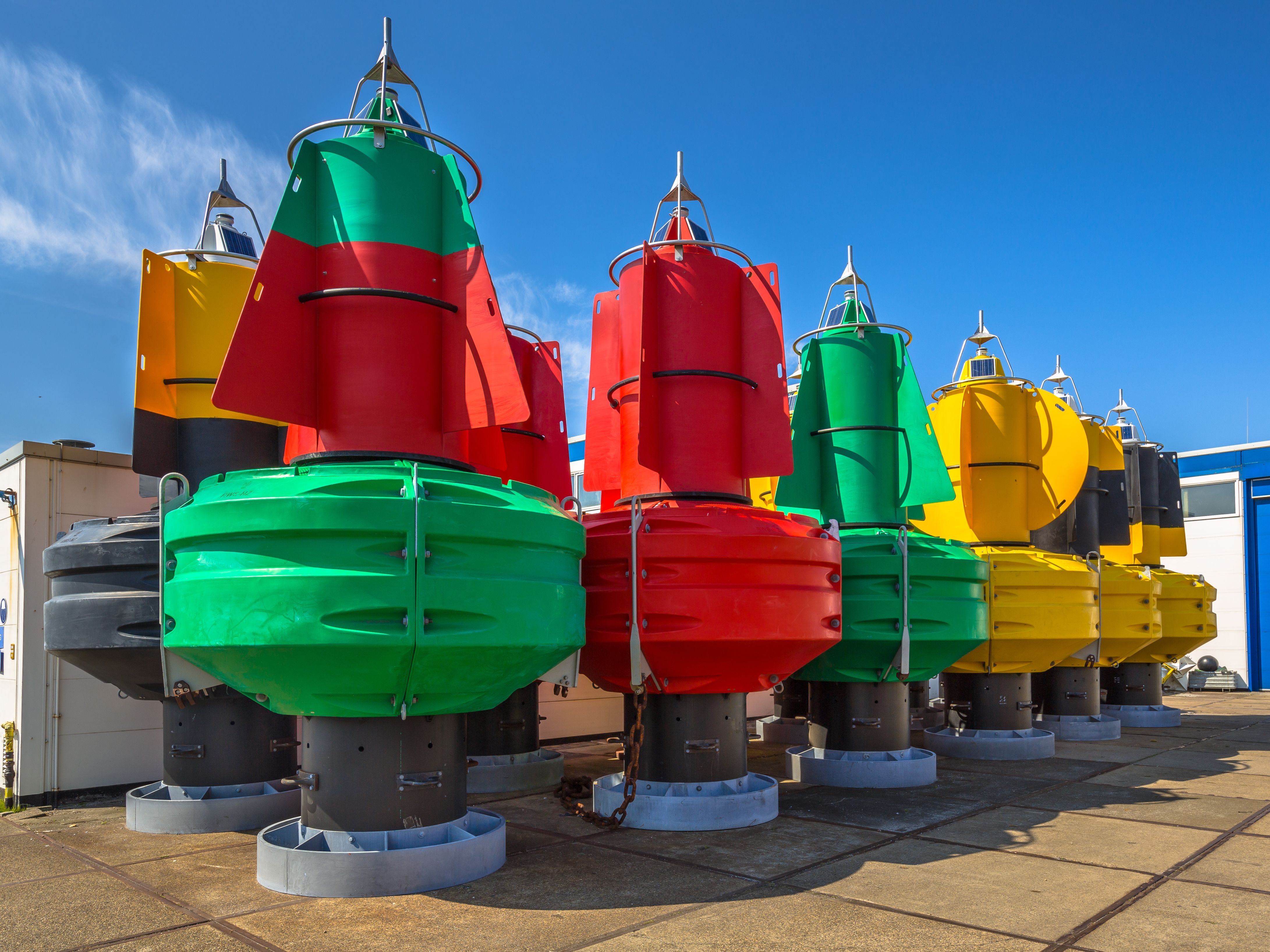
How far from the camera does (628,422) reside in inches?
283

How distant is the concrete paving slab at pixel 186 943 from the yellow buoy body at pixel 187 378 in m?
3.33

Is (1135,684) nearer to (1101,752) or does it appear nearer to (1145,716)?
(1145,716)

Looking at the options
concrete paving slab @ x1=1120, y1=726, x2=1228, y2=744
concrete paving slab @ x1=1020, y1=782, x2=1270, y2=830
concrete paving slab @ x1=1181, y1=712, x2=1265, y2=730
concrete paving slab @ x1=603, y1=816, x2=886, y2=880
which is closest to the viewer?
concrete paving slab @ x1=603, y1=816, x2=886, y2=880

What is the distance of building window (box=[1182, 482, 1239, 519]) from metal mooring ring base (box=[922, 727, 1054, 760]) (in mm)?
15832

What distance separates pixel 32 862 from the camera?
5648 millimetres

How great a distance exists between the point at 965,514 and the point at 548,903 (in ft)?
23.5

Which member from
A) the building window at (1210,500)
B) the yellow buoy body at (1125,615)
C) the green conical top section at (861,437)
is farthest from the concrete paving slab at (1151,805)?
the building window at (1210,500)

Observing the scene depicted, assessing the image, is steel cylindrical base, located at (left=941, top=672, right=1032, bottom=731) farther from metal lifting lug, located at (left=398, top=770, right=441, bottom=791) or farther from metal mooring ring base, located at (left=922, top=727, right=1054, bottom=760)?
metal lifting lug, located at (left=398, top=770, right=441, bottom=791)

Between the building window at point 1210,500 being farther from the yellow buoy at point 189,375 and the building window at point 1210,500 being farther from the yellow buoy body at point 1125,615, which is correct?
the yellow buoy at point 189,375

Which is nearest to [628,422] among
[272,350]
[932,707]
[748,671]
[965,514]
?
[748,671]

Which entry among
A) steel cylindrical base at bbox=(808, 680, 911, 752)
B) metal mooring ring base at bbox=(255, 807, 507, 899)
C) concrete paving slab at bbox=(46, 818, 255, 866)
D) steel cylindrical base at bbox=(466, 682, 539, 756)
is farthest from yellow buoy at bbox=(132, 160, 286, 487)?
steel cylindrical base at bbox=(808, 680, 911, 752)

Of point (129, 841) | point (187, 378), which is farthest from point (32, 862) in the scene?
point (187, 378)

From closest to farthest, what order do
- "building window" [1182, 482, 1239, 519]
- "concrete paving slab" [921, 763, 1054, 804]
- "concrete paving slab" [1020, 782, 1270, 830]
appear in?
"concrete paving slab" [1020, 782, 1270, 830], "concrete paving slab" [921, 763, 1054, 804], "building window" [1182, 482, 1239, 519]

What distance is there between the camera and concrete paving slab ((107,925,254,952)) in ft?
13.5
